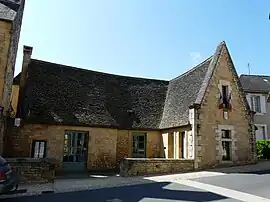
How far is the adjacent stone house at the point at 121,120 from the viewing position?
14016 millimetres

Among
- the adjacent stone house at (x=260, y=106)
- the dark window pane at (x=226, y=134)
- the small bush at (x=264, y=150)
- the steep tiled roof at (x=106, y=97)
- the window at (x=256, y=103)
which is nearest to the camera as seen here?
the steep tiled roof at (x=106, y=97)

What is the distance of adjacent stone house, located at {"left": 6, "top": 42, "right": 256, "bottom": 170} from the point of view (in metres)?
14.0

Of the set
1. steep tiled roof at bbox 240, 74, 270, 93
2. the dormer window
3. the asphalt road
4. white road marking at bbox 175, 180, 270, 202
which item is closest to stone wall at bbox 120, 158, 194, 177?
the asphalt road

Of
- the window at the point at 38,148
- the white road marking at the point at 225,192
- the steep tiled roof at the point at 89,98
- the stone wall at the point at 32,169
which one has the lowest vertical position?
the white road marking at the point at 225,192

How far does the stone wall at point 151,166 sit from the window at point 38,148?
4506mm

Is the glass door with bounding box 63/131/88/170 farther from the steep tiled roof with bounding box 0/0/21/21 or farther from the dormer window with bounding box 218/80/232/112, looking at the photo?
the dormer window with bounding box 218/80/232/112

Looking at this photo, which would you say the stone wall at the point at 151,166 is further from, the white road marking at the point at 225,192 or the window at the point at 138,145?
the window at the point at 138,145

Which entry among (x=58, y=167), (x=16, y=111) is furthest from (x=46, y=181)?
(x=16, y=111)

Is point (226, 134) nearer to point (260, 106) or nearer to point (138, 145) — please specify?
point (138, 145)

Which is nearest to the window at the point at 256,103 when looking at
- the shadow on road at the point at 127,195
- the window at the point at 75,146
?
the window at the point at 75,146

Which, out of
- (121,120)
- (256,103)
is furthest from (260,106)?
(121,120)

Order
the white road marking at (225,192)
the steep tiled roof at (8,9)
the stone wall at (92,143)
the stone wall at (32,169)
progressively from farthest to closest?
1. the stone wall at (92,143)
2. the steep tiled roof at (8,9)
3. the stone wall at (32,169)
4. the white road marking at (225,192)

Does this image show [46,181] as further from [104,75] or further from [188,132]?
[104,75]

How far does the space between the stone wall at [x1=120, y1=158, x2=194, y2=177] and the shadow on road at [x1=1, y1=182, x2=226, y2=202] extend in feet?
10.3
